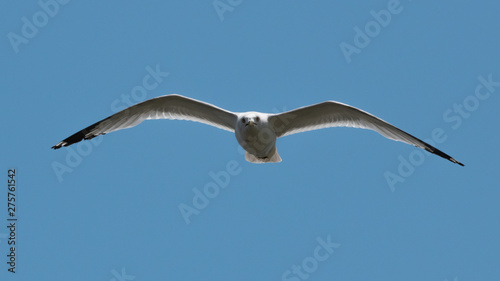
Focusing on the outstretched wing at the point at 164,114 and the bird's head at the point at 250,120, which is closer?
the bird's head at the point at 250,120

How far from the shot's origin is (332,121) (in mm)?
11008

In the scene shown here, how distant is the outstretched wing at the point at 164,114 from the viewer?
1097cm

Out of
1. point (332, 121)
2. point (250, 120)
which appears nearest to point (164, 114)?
point (250, 120)

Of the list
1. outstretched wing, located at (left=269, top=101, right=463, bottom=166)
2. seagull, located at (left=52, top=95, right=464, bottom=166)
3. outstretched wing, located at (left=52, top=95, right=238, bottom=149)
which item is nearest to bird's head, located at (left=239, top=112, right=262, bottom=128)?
seagull, located at (left=52, top=95, right=464, bottom=166)

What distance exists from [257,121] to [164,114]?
2.01m

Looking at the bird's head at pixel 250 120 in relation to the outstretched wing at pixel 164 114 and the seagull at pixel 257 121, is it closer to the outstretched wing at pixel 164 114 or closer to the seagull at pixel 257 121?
the seagull at pixel 257 121

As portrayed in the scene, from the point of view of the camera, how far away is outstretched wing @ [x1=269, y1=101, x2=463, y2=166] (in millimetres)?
10594

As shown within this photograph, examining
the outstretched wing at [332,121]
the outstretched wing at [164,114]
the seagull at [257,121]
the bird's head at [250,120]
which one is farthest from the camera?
the outstretched wing at [164,114]

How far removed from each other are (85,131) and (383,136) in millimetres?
5276

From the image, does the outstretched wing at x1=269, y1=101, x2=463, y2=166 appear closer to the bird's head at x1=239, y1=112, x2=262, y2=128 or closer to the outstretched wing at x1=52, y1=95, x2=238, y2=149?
the bird's head at x1=239, y1=112, x2=262, y2=128

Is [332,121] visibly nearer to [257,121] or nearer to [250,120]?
[257,121]

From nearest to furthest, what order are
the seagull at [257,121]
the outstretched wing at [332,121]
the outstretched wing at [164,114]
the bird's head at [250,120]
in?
the bird's head at [250,120] → the seagull at [257,121] → the outstretched wing at [332,121] → the outstretched wing at [164,114]

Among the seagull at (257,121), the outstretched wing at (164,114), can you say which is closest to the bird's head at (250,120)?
the seagull at (257,121)

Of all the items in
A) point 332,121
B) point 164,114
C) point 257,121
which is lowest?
point 332,121
